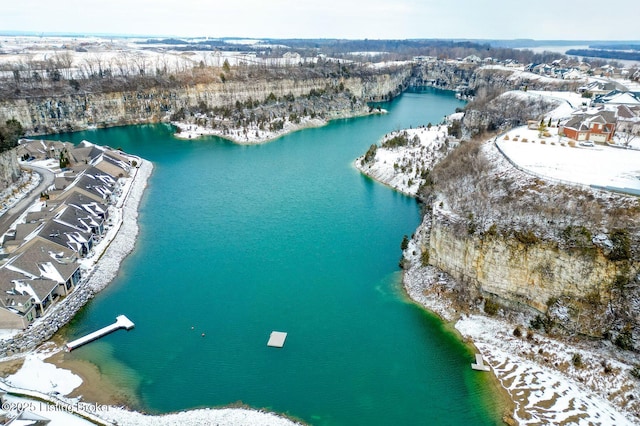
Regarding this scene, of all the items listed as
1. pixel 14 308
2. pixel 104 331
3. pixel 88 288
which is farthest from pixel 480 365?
pixel 14 308

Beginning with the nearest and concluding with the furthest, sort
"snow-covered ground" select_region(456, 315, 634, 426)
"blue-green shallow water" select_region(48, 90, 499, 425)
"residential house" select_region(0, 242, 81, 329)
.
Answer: "snow-covered ground" select_region(456, 315, 634, 426), "blue-green shallow water" select_region(48, 90, 499, 425), "residential house" select_region(0, 242, 81, 329)

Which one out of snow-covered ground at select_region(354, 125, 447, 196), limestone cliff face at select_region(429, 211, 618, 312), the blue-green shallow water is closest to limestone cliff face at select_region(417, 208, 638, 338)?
limestone cliff face at select_region(429, 211, 618, 312)

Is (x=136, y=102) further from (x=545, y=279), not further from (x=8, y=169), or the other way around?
(x=545, y=279)

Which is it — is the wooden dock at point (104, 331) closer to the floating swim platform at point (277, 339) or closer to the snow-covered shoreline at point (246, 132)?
the floating swim platform at point (277, 339)

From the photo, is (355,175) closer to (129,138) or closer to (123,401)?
(123,401)

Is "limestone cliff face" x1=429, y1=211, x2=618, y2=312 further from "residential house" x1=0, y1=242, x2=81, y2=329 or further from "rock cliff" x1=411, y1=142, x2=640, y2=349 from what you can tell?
"residential house" x1=0, y1=242, x2=81, y2=329

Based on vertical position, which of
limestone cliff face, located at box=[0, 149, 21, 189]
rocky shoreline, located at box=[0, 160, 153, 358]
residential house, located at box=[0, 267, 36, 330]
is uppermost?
limestone cliff face, located at box=[0, 149, 21, 189]

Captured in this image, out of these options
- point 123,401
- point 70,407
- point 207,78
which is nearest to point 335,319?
point 123,401
